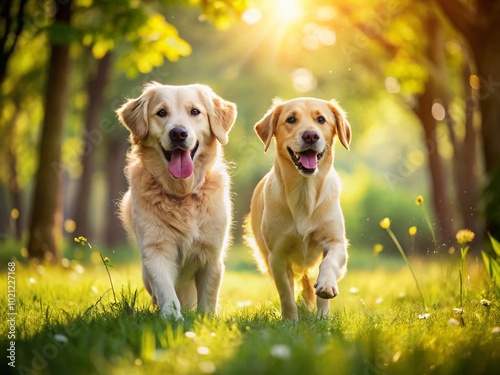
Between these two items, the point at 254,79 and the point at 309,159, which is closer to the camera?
the point at 309,159

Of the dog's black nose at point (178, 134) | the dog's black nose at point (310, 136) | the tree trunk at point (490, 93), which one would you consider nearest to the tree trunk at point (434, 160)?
the tree trunk at point (490, 93)

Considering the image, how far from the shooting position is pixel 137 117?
550 centimetres

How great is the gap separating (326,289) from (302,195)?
1.14m

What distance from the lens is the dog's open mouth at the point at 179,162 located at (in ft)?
17.3

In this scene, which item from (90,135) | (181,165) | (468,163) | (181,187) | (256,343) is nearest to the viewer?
(256,343)

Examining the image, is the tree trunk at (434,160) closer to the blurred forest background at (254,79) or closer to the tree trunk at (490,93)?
the blurred forest background at (254,79)

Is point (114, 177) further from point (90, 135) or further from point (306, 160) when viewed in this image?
point (306, 160)

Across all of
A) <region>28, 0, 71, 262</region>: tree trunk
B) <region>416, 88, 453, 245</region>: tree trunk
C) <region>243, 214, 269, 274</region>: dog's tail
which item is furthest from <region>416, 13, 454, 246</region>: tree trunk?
<region>243, 214, 269, 274</region>: dog's tail

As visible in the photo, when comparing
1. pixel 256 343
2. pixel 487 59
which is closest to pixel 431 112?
pixel 487 59

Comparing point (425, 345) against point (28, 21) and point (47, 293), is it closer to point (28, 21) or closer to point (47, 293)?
point (47, 293)

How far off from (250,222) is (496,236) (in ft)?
10.6

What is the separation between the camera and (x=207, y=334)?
3.76 m

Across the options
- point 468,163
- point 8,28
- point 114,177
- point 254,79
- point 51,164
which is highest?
point 8,28

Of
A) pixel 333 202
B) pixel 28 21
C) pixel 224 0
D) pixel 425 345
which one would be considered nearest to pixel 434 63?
pixel 224 0
